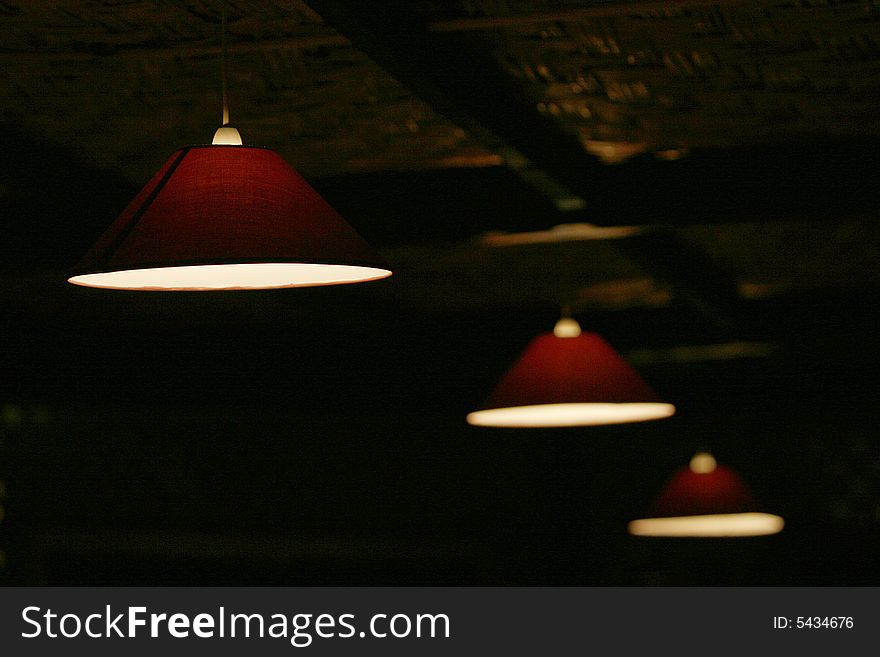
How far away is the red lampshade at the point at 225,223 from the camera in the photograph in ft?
6.57

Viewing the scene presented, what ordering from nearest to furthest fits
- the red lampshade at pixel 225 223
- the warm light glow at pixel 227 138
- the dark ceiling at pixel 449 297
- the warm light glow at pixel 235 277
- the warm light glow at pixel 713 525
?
the red lampshade at pixel 225 223 → the warm light glow at pixel 227 138 → the warm light glow at pixel 235 277 → the dark ceiling at pixel 449 297 → the warm light glow at pixel 713 525

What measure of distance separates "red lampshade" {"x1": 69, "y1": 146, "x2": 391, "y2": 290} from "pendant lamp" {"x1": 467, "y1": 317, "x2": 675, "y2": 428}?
155 cm

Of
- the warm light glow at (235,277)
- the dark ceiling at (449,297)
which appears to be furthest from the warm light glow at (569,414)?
the warm light glow at (235,277)

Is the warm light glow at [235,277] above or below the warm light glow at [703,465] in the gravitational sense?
below

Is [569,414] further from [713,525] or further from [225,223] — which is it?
[713,525]

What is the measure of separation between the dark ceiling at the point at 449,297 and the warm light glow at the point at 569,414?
692 mm

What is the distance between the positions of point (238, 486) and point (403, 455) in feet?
4.02

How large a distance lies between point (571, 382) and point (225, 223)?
71.6 inches

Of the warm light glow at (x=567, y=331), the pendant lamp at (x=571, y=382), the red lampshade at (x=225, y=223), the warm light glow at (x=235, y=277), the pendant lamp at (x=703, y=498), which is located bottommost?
the red lampshade at (x=225, y=223)

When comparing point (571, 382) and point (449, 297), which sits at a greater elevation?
point (449, 297)

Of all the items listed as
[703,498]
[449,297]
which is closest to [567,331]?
[703,498]

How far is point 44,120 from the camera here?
4195 mm

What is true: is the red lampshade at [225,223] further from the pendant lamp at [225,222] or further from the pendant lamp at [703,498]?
the pendant lamp at [703,498]

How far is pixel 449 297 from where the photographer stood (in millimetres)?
7379
